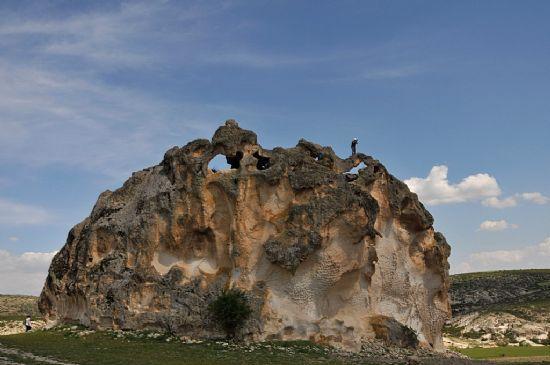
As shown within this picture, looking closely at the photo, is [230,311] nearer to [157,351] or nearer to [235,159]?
[157,351]

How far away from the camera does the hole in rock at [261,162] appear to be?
37.4m

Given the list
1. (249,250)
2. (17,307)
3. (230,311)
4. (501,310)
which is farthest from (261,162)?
(17,307)

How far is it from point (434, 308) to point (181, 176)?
20806 mm

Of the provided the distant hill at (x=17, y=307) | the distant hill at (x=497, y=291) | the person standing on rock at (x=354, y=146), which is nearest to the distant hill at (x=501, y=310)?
the distant hill at (x=497, y=291)

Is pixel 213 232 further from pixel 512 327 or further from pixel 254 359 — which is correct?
pixel 512 327

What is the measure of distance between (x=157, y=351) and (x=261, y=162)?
45.7 feet

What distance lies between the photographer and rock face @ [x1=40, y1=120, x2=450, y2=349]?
34.0 metres

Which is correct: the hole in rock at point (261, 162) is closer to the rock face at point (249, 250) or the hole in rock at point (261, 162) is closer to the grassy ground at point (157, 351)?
the rock face at point (249, 250)

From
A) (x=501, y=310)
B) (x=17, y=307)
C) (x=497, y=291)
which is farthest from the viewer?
(x=17, y=307)

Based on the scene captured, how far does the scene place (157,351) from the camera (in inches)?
1142

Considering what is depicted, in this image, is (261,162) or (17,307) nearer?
(261,162)

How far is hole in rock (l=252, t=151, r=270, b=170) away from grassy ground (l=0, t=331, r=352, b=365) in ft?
36.9

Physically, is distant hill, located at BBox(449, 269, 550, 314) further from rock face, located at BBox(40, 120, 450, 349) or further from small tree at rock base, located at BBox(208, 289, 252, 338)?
small tree at rock base, located at BBox(208, 289, 252, 338)

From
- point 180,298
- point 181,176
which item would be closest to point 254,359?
point 180,298
